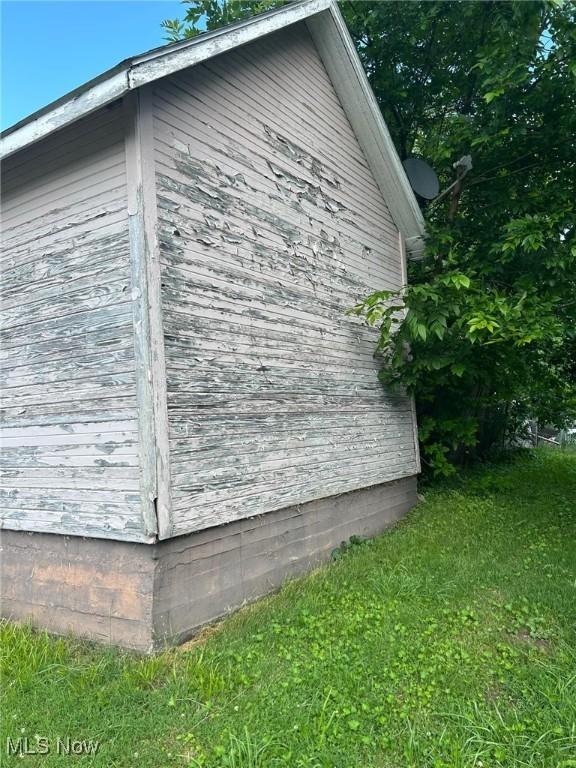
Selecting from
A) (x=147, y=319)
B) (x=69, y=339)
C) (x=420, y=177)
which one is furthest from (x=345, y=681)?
(x=420, y=177)

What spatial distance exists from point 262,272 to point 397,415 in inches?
130

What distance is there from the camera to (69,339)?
417 centimetres

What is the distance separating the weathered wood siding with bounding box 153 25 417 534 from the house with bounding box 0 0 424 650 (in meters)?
0.02

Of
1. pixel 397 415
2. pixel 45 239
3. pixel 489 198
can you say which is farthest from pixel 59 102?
pixel 489 198

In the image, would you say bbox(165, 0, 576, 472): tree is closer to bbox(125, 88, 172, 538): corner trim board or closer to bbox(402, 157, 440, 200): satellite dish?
bbox(402, 157, 440, 200): satellite dish

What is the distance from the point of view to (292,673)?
3.33 meters

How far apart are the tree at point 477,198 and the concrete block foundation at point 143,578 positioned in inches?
114

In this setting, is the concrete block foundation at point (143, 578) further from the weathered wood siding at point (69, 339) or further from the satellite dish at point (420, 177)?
the satellite dish at point (420, 177)

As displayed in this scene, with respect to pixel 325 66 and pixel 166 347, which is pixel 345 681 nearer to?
pixel 166 347

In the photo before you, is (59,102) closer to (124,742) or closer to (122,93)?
(122,93)

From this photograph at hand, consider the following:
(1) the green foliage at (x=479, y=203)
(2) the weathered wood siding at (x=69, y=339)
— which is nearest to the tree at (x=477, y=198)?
(1) the green foliage at (x=479, y=203)
